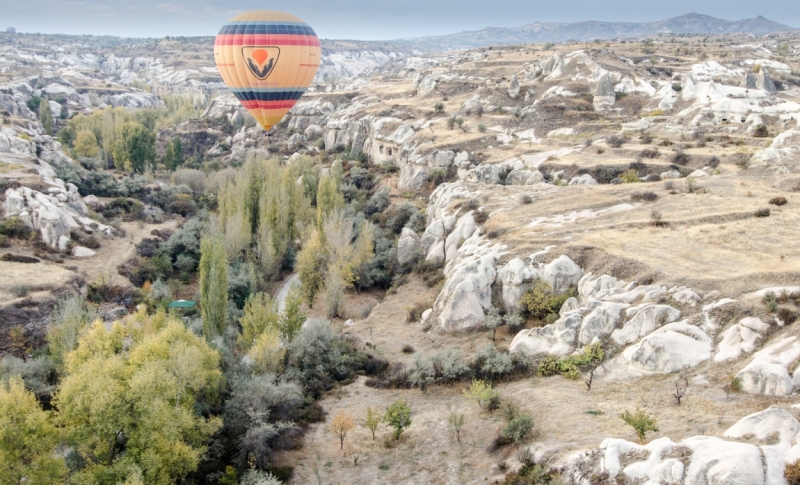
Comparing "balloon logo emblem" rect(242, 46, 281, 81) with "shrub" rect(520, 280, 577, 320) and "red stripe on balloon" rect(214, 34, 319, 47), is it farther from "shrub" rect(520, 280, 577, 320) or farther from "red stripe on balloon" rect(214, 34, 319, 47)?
"shrub" rect(520, 280, 577, 320)

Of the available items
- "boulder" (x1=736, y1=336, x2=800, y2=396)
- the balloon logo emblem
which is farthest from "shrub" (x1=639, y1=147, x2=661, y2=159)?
the balloon logo emblem

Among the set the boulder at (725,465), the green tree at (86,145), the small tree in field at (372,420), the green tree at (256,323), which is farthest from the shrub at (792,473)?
the green tree at (86,145)

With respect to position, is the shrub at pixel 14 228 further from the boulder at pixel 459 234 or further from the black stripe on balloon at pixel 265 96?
the boulder at pixel 459 234

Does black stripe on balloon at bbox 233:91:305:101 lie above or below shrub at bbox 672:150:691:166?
above

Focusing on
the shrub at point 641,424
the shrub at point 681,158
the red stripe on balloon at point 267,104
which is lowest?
the shrub at point 641,424

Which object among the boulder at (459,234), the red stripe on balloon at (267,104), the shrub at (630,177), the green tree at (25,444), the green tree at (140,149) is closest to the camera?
the green tree at (25,444)

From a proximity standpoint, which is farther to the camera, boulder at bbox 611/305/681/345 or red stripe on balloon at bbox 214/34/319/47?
red stripe on balloon at bbox 214/34/319/47
